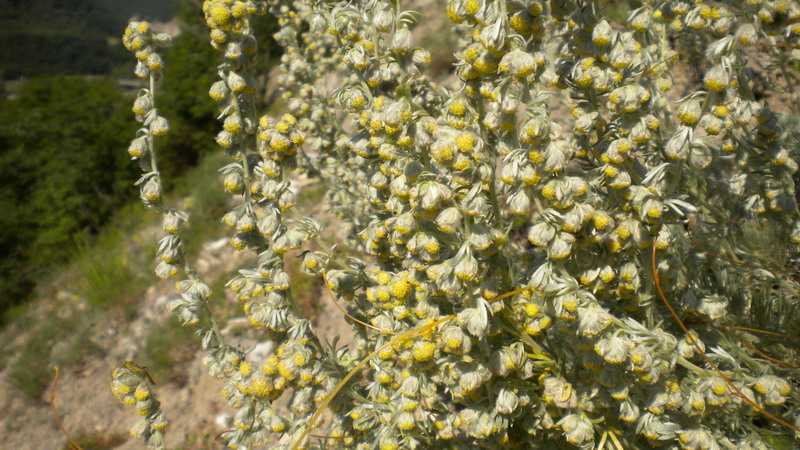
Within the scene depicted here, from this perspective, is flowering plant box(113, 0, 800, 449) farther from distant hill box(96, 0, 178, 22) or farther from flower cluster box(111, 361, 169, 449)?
distant hill box(96, 0, 178, 22)

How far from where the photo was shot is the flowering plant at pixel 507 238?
Answer: 57.2 inches

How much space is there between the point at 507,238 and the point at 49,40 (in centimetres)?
1593

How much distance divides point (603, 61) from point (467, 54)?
46 centimetres

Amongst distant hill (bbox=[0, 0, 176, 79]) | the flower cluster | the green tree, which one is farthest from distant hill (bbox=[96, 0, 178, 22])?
the flower cluster

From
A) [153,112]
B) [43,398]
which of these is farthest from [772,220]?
[43,398]

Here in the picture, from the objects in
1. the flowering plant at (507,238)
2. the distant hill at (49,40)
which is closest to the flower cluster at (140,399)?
the flowering plant at (507,238)

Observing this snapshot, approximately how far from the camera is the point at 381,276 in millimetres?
1901

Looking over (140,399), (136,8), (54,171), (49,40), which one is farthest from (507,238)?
(49,40)

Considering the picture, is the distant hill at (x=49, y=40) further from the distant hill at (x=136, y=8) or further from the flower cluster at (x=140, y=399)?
the flower cluster at (x=140, y=399)

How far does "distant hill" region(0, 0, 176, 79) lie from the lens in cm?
1317

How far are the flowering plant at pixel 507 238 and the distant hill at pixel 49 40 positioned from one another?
526 inches

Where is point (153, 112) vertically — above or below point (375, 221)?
above

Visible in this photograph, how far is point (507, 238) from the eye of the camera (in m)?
1.85

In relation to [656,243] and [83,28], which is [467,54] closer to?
[656,243]
